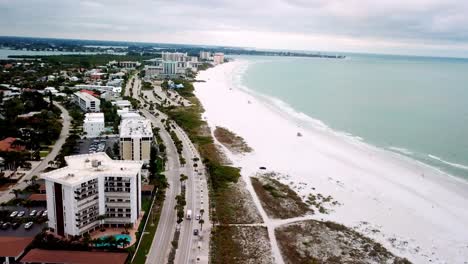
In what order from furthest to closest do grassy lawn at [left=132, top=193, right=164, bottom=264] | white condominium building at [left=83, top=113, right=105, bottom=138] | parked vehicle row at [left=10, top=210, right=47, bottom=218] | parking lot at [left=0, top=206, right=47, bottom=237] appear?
white condominium building at [left=83, top=113, right=105, bottom=138]
parked vehicle row at [left=10, top=210, right=47, bottom=218]
parking lot at [left=0, top=206, right=47, bottom=237]
grassy lawn at [left=132, top=193, right=164, bottom=264]

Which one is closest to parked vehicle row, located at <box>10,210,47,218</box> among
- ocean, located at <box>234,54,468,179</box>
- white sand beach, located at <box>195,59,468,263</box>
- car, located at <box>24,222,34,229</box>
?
car, located at <box>24,222,34,229</box>

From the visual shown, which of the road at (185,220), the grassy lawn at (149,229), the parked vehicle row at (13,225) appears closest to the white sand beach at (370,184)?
the road at (185,220)

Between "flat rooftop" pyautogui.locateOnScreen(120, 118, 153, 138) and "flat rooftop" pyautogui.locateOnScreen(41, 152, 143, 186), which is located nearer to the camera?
"flat rooftop" pyautogui.locateOnScreen(41, 152, 143, 186)

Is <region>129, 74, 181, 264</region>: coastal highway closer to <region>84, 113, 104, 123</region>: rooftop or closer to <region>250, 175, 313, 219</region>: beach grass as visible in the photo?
<region>250, 175, 313, 219</region>: beach grass

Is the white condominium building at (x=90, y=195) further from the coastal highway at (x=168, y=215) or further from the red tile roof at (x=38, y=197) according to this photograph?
the red tile roof at (x=38, y=197)

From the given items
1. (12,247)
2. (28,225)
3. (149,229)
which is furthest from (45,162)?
(149,229)

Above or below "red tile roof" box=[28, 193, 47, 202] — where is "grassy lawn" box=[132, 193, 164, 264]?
below
